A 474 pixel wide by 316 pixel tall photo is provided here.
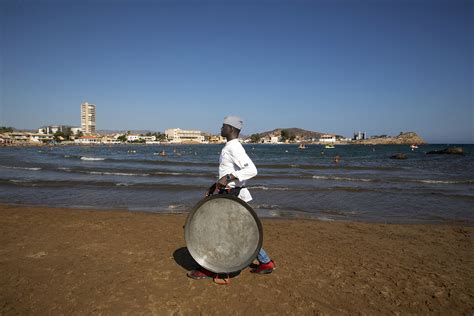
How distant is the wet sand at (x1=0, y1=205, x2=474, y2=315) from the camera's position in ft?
12.0

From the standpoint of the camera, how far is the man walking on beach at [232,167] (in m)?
3.99

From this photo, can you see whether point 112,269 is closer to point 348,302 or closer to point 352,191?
point 348,302

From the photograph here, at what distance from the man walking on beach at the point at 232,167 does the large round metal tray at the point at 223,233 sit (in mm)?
309

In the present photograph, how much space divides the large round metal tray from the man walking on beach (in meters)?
0.31

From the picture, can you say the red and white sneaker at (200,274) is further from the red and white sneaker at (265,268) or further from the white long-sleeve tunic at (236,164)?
the white long-sleeve tunic at (236,164)

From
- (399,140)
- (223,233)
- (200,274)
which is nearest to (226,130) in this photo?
(223,233)

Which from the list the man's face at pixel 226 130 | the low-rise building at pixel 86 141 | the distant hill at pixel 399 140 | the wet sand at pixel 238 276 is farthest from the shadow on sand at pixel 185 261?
the distant hill at pixel 399 140

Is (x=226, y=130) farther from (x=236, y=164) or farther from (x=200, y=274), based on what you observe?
(x=200, y=274)

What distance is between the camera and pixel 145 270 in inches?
182

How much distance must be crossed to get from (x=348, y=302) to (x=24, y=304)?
378cm

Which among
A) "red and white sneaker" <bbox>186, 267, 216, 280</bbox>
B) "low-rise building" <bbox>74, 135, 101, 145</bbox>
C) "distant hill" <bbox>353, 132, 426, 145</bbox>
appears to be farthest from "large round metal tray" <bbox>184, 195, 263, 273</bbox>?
"distant hill" <bbox>353, 132, 426, 145</bbox>

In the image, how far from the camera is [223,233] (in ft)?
12.7

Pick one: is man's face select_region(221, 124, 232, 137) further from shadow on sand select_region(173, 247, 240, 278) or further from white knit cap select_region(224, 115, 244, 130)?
shadow on sand select_region(173, 247, 240, 278)

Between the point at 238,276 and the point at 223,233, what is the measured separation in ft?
3.11
